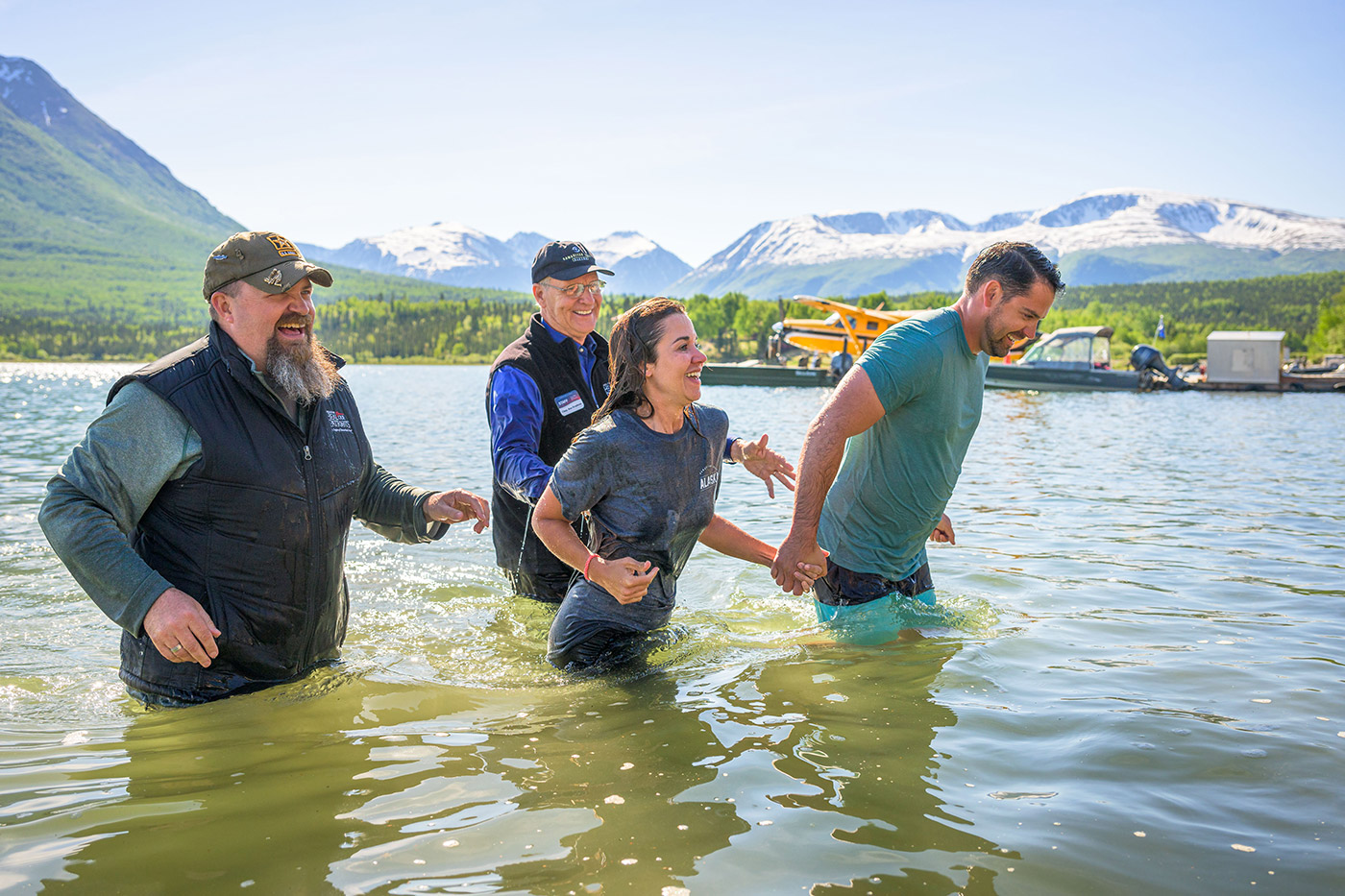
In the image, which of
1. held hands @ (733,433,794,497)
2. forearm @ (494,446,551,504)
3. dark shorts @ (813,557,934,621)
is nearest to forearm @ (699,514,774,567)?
held hands @ (733,433,794,497)

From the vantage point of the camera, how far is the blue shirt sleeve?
5.10 m

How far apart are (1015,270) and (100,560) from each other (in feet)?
14.7

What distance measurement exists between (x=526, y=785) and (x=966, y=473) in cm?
1577

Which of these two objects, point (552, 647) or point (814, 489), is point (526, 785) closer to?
point (552, 647)

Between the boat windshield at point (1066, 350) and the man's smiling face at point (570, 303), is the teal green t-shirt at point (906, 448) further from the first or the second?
the boat windshield at point (1066, 350)

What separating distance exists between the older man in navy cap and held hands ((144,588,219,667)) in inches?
74.3

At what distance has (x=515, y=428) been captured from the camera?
5379mm

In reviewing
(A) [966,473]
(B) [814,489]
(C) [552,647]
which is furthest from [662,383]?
(A) [966,473]

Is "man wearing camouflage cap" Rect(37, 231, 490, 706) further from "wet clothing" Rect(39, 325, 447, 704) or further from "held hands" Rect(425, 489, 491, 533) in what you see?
"held hands" Rect(425, 489, 491, 533)

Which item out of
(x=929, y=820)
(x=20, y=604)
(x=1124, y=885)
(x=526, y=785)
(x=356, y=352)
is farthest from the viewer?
(x=356, y=352)

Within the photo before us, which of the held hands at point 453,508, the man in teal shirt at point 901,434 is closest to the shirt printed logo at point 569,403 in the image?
the held hands at point 453,508

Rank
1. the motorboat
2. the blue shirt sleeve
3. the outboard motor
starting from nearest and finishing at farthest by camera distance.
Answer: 1. the blue shirt sleeve
2. the motorboat
3. the outboard motor

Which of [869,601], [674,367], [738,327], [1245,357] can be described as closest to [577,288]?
[674,367]

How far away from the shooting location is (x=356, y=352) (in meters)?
194
